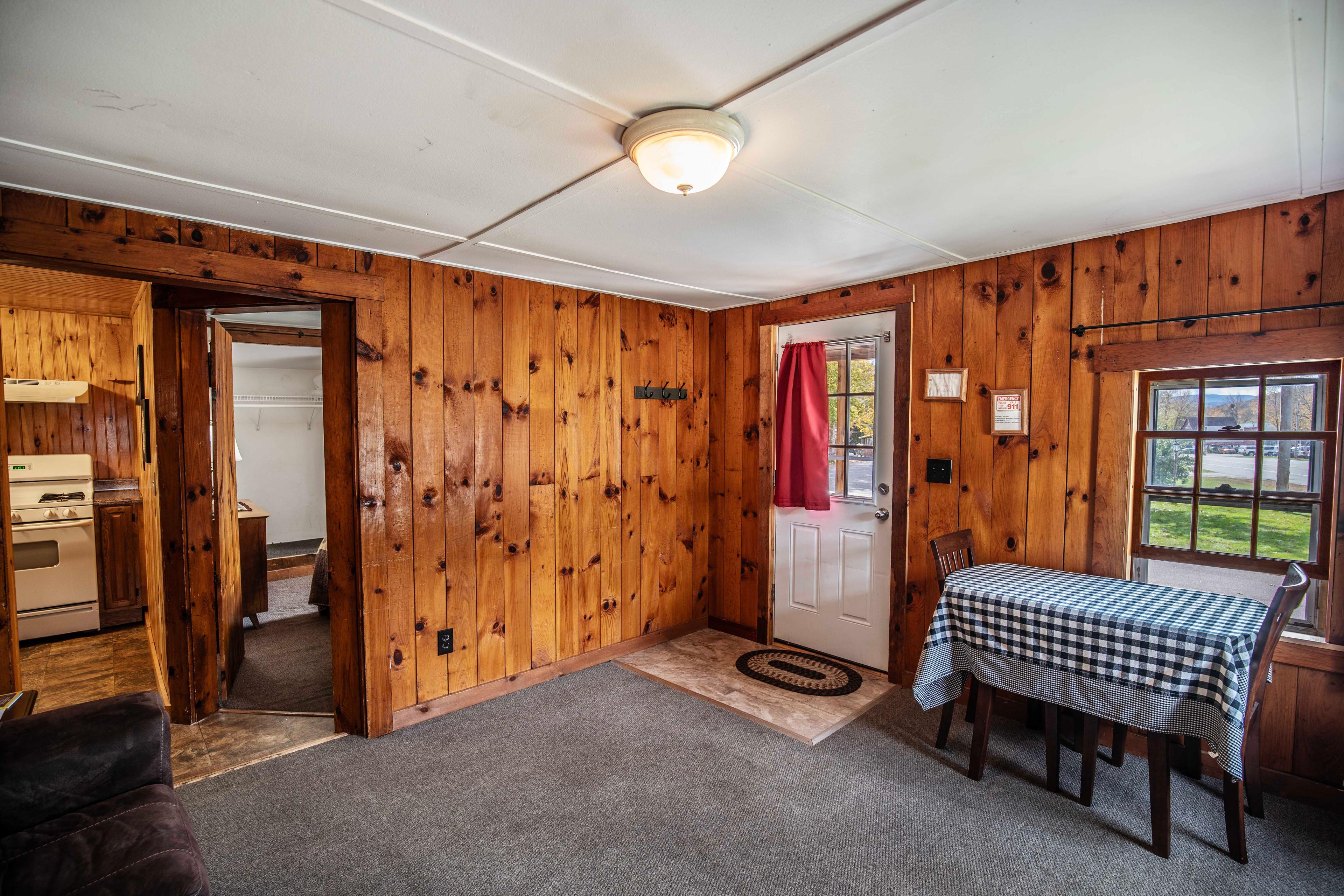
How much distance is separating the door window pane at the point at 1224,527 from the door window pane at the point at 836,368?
1778 mm

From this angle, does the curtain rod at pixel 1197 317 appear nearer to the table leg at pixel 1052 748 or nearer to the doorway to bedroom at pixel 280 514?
the table leg at pixel 1052 748

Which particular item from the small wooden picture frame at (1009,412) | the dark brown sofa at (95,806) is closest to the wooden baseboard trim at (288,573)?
the dark brown sofa at (95,806)

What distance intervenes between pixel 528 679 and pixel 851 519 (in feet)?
6.82

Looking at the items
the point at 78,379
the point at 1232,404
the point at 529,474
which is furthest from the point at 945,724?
the point at 78,379

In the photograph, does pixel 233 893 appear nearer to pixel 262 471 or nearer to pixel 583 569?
pixel 583 569

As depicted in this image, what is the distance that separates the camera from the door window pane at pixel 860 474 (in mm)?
3605

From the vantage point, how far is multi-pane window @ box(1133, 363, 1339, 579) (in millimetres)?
2277

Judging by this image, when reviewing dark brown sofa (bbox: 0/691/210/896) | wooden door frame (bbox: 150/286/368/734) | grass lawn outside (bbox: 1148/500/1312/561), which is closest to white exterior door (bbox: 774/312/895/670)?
grass lawn outside (bbox: 1148/500/1312/561)

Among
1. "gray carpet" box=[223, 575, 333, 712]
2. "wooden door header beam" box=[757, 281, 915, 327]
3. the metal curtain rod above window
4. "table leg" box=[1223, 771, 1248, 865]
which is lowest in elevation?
"gray carpet" box=[223, 575, 333, 712]

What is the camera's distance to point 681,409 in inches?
167

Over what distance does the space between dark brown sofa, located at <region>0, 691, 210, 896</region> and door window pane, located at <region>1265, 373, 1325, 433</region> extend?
3.68 m

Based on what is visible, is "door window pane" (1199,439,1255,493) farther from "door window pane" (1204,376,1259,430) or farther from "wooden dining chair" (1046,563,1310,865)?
"wooden dining chair" (1046,563,1310,865)

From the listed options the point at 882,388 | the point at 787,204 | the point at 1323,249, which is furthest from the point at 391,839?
the point at 1323,249

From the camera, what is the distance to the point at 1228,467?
244cm
